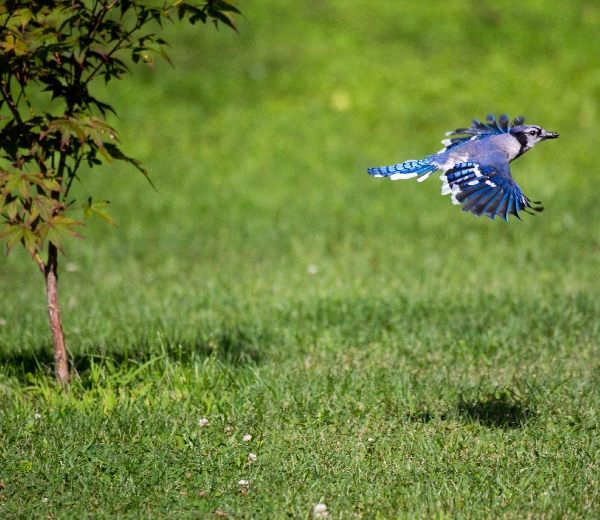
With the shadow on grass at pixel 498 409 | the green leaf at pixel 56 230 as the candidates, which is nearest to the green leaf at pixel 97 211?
the green leaf at pixel 56 230

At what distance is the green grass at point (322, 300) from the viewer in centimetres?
348

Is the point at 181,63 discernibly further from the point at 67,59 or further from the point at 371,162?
the point at 67,59

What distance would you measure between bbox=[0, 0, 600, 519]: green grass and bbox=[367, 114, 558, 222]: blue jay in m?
1.11

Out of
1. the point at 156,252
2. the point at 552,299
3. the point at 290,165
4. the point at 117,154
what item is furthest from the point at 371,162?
the point at 117,154

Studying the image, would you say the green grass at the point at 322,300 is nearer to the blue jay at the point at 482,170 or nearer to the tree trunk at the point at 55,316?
the tree trunk at the point at 55,316

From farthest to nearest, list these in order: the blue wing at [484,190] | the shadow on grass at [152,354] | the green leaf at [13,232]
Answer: the shadow on grass at [152,354], the green leaf at [13,232], the blue wing at [484,190]

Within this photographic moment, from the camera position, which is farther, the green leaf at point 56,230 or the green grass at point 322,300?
the green leaf at point 56,230

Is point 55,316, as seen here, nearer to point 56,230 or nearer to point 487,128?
point 56,230

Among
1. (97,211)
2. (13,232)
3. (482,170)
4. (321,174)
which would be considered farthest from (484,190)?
(321,174)

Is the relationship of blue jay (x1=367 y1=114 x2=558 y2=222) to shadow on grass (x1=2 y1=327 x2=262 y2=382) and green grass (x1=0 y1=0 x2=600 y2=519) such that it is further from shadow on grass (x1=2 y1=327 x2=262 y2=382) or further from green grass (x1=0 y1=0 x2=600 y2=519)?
shadow on grass (x1=2 y1=327 x2=262 y2=382)

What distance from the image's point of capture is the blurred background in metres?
6.37

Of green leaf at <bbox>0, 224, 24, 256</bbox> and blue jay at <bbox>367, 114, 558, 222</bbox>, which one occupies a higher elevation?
blue jay at <bbox>367, 114, 558, 222</bbox>

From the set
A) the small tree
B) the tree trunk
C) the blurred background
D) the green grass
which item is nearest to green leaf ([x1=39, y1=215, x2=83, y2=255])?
the small tree

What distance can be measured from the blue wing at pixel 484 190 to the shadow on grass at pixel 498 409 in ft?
3.68
